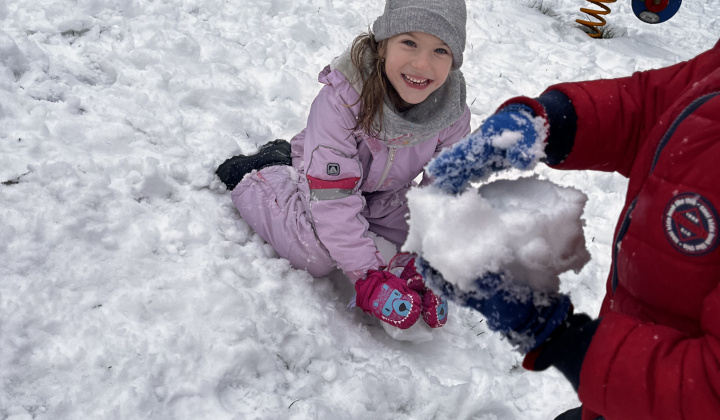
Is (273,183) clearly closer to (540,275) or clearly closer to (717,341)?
(540,275)

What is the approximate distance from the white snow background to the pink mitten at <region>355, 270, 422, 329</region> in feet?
0.52

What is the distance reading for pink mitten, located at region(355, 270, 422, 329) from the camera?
7.43 feet

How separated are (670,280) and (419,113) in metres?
1.48

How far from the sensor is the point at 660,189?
118cm

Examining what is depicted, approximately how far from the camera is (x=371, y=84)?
2.32 metres

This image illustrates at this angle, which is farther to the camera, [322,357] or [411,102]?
[411,102]

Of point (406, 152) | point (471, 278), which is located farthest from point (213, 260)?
point (471, 278)

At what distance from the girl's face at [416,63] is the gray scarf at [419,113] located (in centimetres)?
10

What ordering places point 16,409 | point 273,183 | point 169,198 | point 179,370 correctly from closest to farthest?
1. point 16,409
2. point 179,370
3. point 169,198
4. point 273,183

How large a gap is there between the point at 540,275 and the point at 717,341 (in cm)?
34

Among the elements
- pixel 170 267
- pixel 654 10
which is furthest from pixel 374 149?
pixel 654 10

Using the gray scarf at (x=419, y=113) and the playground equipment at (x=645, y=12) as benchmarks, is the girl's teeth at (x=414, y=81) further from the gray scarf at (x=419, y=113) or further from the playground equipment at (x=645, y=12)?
the playground equipment at (x=645, y=12)

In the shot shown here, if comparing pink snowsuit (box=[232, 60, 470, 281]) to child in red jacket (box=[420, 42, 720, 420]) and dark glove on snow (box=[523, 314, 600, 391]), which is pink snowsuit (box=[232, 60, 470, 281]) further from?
dark glove on snow (box=[523, 314, 600, 391])

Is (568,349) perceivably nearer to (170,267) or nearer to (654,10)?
(170,267)
